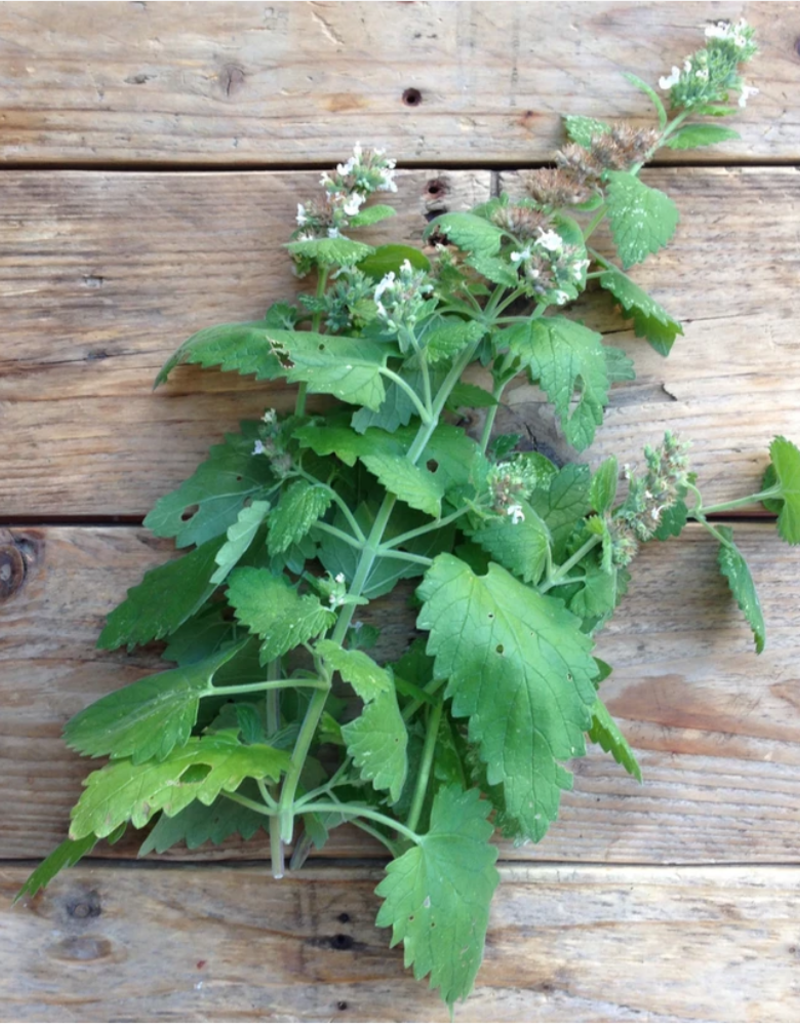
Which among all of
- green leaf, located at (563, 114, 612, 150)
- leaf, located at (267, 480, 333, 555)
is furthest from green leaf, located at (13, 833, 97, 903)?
green leaf, located at (563, 114, 612, 150)

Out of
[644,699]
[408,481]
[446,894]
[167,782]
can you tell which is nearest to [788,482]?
[644,699]

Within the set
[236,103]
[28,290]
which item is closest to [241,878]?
[28,290]

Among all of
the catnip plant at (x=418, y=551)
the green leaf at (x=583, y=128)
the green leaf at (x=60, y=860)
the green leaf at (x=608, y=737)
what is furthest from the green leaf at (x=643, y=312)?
the green leaf at (x=60, y=860)

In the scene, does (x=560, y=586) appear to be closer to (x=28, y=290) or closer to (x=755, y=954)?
(x=755, y=954)

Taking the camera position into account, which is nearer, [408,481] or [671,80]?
[408,481]

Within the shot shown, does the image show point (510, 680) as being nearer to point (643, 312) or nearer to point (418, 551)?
point (418, 551)

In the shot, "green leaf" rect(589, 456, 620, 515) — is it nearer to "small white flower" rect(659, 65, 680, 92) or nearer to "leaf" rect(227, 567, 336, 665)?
"leaf" rect(227, 567, 336, 665)

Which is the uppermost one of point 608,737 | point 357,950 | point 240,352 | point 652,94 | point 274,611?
point 652,94
